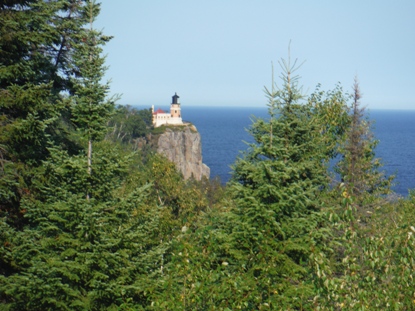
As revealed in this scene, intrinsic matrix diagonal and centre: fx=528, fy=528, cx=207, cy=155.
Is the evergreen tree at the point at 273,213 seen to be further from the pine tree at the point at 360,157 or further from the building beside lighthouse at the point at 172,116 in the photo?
the building beside lighthouse at the point at 172,116

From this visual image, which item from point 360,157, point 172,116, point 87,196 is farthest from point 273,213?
point 172,116

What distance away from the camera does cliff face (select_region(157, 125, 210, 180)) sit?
106 metres

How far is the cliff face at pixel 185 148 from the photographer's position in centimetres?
10556

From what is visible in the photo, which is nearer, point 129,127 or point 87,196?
point 87,196

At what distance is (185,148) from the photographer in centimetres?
10906

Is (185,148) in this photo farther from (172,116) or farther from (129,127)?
(172,116)

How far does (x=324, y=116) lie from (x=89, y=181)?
13.7 m

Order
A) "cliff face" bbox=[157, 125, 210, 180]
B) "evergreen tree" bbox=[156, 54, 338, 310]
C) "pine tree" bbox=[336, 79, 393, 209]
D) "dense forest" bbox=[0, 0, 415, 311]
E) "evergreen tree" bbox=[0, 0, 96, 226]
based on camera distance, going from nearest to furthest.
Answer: "evergreen tree" bbox=[156, 54, 338, 310] < "dense forest" bbox=[0, 0, 415, 311] < "evergreen tree" bbox=[0, 0, 96, 226] < "pine tree" bbox=[336, 79, 393, 209] < "cliff face" bbox=[157, 125, 210, 180]

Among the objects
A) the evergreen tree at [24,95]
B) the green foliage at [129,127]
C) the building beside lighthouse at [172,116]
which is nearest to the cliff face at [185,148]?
the green foliage at [129,127]

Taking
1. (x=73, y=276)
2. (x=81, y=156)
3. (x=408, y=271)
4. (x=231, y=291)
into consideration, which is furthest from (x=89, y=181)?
(x=408, y=271)

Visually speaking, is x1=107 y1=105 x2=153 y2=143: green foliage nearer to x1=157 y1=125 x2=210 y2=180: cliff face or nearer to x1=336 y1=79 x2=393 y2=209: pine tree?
x1=157 y1=125 x2=210 y2=180: cliff face

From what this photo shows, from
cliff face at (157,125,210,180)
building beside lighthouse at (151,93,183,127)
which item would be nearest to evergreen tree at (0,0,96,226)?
cliff face at (157,125,210,180)

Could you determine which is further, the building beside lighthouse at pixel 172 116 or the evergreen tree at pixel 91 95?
the building beside lighthouse at pixel 172 116

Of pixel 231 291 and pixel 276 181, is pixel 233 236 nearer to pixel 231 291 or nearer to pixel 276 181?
pixel 276 181
